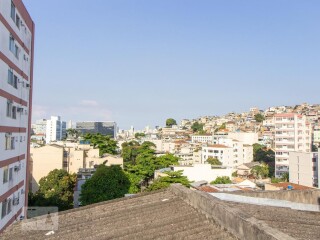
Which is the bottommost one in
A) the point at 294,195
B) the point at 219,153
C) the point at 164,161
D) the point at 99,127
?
the point at 164,161

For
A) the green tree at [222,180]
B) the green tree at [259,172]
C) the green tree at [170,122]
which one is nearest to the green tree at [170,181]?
the green tree at [222,180]

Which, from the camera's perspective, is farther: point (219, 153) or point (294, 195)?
point (219, 153)

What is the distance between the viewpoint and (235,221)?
13.5 ft

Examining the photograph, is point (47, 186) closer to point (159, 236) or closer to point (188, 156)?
point (159, 236)

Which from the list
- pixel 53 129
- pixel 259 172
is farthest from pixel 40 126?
pixel 259 172

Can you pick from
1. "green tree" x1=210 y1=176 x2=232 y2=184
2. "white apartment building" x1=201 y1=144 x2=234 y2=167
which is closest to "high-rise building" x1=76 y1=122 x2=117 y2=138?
"white apartment building" x1=201 y1=144 x2=234 y2=167

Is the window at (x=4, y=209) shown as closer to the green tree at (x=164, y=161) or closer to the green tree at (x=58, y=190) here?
the green tree at (x=58, y=190)

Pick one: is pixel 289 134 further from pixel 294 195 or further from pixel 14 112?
pixel 294 195

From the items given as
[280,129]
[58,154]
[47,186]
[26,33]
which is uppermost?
[26,33]

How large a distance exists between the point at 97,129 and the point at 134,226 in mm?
185686

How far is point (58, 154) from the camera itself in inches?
1806

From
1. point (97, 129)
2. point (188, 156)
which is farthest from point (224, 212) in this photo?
point (97, 129)

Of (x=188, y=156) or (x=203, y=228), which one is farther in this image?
(x=188, y=156)

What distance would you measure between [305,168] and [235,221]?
50412 mm
